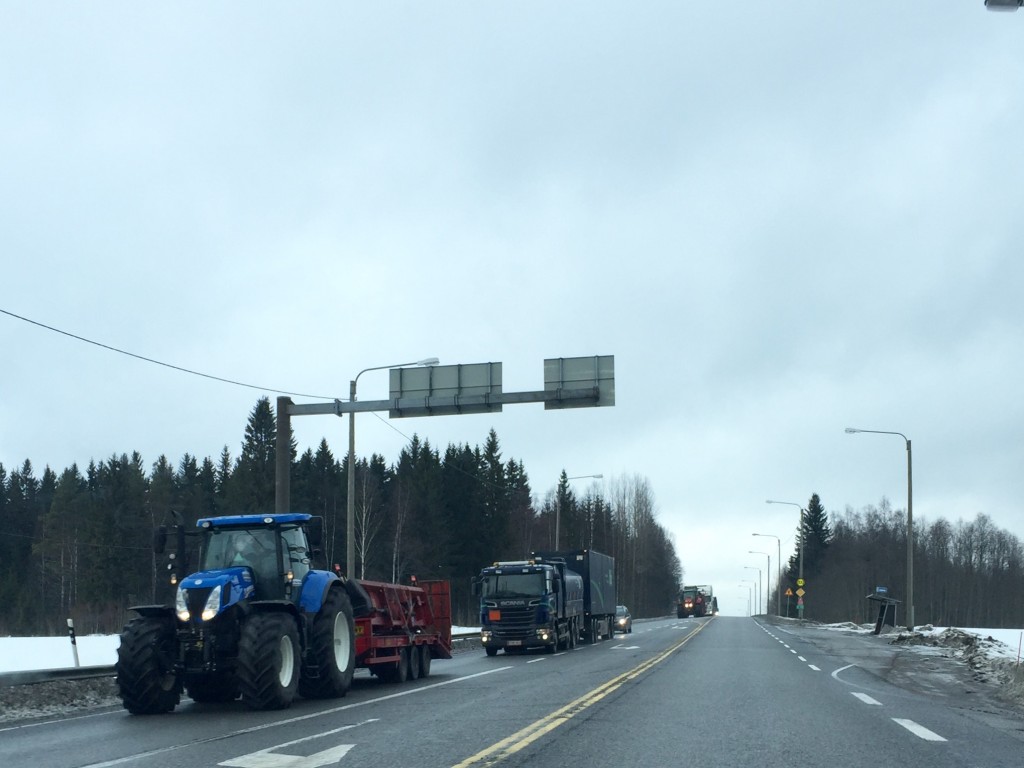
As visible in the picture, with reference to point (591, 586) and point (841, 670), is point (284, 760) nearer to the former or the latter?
point (841, 670)

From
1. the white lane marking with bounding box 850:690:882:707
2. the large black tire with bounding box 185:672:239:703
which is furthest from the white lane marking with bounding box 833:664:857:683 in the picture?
the large black tire with bounding box 185:672:239:703

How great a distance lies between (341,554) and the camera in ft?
297

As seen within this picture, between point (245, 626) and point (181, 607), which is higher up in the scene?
point (181, 607)

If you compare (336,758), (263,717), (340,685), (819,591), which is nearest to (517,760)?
(336,758)

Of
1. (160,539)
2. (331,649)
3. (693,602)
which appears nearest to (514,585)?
(331,649)

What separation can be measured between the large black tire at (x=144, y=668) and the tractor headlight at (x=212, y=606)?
2.31 feet

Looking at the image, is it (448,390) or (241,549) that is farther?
(448,390)

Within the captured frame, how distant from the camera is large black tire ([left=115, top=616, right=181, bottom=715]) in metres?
15.0

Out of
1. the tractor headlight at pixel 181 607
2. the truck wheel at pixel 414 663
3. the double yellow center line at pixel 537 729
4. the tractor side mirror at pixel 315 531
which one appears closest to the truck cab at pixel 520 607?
the truck wheel at pixel 414 663

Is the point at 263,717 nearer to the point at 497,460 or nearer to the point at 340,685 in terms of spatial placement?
the point at 340,685

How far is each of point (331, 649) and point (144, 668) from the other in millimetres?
3150

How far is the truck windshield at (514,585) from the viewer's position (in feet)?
112

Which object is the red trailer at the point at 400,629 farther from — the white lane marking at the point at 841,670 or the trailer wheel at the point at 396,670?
the white lane marking at the point at 841,670

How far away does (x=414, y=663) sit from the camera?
73.6 ft
